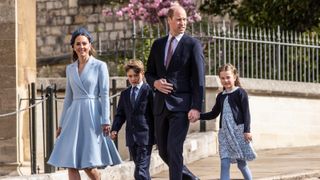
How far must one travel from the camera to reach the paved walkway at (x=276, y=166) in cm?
1263

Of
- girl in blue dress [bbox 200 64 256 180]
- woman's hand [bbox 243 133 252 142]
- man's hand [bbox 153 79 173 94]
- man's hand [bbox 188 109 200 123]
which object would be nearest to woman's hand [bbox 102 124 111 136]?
man's hand [bbox 153 79 173 94]

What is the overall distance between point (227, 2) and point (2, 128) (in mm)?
11689

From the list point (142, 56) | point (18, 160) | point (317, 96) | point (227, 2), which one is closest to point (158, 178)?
point (18, 160)

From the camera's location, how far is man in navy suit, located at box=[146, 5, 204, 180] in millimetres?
9719

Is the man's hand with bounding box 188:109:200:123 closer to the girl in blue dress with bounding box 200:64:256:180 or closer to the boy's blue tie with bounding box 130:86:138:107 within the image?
the boy's blue tie with bounding box 130:86:138:107

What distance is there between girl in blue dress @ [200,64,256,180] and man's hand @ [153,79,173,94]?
1.48 metres

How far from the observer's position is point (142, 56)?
17.3m

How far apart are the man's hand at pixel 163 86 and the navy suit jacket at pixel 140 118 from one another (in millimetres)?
1048

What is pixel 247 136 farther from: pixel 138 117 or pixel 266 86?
pixel 266 86

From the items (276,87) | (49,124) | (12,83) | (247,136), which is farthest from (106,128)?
(276,87)

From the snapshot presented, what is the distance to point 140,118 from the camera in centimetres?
1088

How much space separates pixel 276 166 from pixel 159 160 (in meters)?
1.44

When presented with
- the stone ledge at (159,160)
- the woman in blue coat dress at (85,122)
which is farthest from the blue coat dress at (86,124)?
the stone ledge at (159,160)

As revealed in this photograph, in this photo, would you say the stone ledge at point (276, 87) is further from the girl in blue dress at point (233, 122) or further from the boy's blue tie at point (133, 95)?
the boy's blue tie at point (133, 95)
